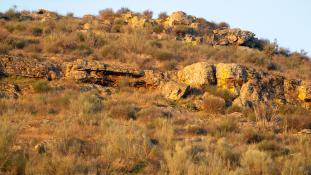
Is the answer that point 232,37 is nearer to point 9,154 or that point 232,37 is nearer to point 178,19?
point 178,19

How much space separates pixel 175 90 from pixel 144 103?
1.76 m

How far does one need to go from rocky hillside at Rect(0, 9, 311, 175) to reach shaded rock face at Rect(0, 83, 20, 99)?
0.04 meters

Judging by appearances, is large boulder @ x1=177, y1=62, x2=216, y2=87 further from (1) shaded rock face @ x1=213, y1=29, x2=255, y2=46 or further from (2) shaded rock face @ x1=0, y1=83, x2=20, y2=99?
(1) shaded rock face @ x1=213, y1=29, x2=255, y2=46

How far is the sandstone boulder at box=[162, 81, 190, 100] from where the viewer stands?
17781 mm

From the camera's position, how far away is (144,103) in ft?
55.0

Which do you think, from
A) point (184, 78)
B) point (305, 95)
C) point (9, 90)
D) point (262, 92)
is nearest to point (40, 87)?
point (9, 90)

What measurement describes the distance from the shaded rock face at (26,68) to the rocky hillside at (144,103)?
4 cm

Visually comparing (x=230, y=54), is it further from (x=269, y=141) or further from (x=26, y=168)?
(x=26, y=168)

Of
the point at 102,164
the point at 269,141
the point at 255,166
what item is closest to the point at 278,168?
the point at 255,166

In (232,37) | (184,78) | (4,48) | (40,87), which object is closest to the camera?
(40,87)

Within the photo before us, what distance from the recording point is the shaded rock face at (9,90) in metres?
15.7

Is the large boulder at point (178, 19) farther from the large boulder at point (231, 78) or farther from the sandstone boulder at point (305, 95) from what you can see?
the sandstone boulder at point (305, 95)

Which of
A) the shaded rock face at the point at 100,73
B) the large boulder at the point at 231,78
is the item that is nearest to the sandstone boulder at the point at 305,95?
the large boulder at the point at 231,78

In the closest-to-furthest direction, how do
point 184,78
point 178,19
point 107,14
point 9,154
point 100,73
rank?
1. point 9,154
2. point 100,73
3. point 184,78
4. point 178,19
5. point 107,14
